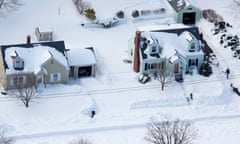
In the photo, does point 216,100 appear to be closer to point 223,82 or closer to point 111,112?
point 223,82

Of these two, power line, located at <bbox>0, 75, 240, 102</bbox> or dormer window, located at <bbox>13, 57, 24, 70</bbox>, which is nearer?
power line, located at <bbox>0, 75, 240, 102</bbox>

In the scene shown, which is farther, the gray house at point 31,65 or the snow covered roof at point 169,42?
the snow covered roof at point 169,42

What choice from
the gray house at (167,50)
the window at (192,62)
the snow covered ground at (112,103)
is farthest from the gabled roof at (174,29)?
the snow covered ground at (112,103)

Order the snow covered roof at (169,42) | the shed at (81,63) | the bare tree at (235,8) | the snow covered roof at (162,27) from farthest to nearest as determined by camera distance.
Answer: the bare tree at (235,8)
the snow covered roof at (162,27)
the snow covered roof at (169,42)
the shed at (81,63)

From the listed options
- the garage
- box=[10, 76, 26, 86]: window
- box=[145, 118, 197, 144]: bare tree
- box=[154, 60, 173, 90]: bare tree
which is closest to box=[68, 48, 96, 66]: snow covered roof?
box=[10, 76, 26, 86]: window

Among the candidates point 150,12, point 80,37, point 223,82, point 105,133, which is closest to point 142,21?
point 150,12

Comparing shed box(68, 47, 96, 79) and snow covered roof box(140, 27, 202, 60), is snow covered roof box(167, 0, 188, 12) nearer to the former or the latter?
snow covered roof box(140, 27, 202, 60)

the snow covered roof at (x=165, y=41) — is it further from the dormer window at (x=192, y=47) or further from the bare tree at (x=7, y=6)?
the bare tree at (x=7, y=6)
